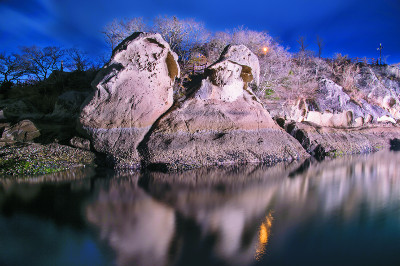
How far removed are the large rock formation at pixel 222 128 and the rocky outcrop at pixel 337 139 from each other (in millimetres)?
1491

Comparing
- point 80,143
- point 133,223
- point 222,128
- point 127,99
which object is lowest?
point 133,223

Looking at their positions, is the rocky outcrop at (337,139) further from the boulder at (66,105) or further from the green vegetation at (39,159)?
the boulder at (66,105)

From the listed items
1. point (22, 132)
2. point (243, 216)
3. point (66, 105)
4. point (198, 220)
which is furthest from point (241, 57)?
point (22, 132)

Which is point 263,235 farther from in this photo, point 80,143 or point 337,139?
point 337,139

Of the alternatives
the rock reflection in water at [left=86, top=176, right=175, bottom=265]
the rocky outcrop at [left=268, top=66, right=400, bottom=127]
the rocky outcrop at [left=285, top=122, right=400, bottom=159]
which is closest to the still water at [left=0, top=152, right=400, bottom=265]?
the rock reflection in water at [left=86, top=176, right=175, bottom=265]

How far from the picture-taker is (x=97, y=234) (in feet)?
16.6

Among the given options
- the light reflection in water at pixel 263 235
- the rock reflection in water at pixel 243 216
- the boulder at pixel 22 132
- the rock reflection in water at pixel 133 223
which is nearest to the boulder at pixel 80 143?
the boulder at pixel 22 132

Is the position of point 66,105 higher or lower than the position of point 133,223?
higher

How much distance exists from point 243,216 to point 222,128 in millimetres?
6438

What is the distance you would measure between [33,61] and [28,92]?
443 centimetres

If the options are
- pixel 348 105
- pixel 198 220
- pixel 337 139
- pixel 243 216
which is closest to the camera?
pixel 198 220

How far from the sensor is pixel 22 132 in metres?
12.0

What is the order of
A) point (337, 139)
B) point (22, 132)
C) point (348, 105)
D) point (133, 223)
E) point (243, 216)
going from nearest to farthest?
point (133, 223) < point (243, 216) < point (22, 132) < point (337, 139) < point (348, 105)

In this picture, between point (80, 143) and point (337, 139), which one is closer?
point (80, 143)
